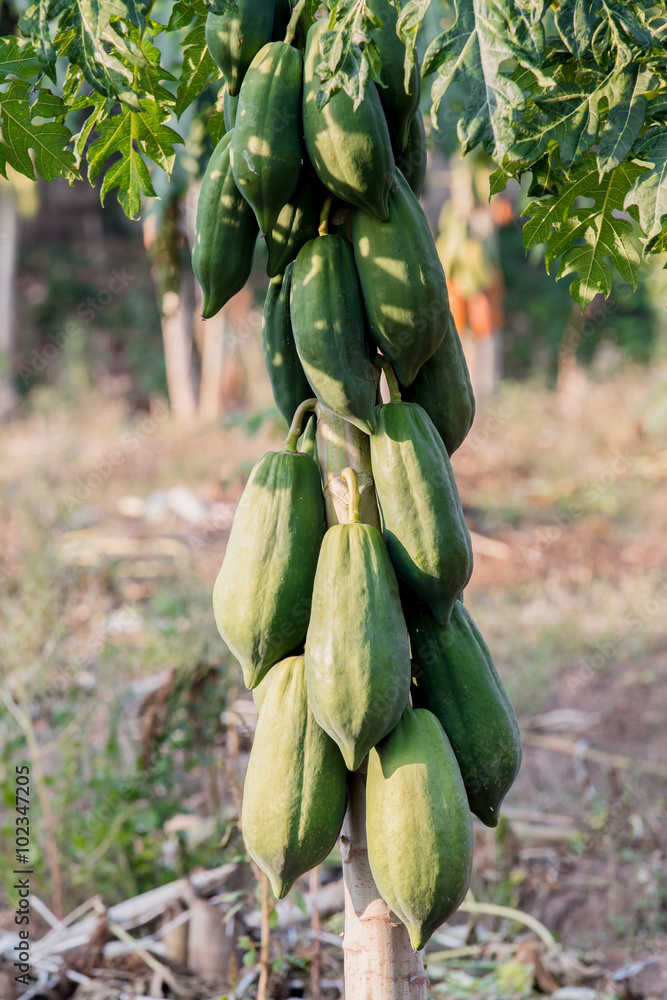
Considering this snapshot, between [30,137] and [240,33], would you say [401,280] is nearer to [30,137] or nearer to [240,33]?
[240,33]

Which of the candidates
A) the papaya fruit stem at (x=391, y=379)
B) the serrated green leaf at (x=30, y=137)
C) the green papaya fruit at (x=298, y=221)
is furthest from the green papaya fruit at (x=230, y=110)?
the papaya fruit stem at (x=391, y=379)

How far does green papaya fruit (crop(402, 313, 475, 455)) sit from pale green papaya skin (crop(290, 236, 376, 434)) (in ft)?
0.34

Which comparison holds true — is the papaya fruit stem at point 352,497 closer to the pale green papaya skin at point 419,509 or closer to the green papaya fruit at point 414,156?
the pale green papaya skin at point 419,509

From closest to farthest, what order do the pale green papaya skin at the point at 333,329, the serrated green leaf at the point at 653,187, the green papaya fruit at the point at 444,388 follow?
1. the serrated green leaf at the point at 653,187
2. the pale green papaya skin at the point at 333,329
3. the green papaya fruit at the point at 444,388

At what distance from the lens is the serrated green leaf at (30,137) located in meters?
1.19

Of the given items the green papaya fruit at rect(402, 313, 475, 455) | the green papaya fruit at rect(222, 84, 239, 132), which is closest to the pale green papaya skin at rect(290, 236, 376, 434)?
the green papaya fruit at rect(402, 313, 475, 455)

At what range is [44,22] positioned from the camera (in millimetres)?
996

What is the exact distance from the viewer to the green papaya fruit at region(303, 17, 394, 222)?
1.00 metres

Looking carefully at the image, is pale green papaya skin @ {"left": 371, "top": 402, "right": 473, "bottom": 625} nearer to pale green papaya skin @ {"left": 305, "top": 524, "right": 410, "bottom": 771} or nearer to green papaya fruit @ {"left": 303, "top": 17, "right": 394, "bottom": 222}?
pale green papaya skin @ {"left": 305, "top": 524, "right": 410, "bottom": 771}

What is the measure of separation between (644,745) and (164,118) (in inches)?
124

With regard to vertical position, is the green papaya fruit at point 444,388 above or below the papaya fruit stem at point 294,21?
below

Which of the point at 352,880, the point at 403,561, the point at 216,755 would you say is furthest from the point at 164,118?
the point at 216,755

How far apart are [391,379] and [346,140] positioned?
0.30 m

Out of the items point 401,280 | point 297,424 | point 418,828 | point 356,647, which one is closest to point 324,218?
point 401,280
